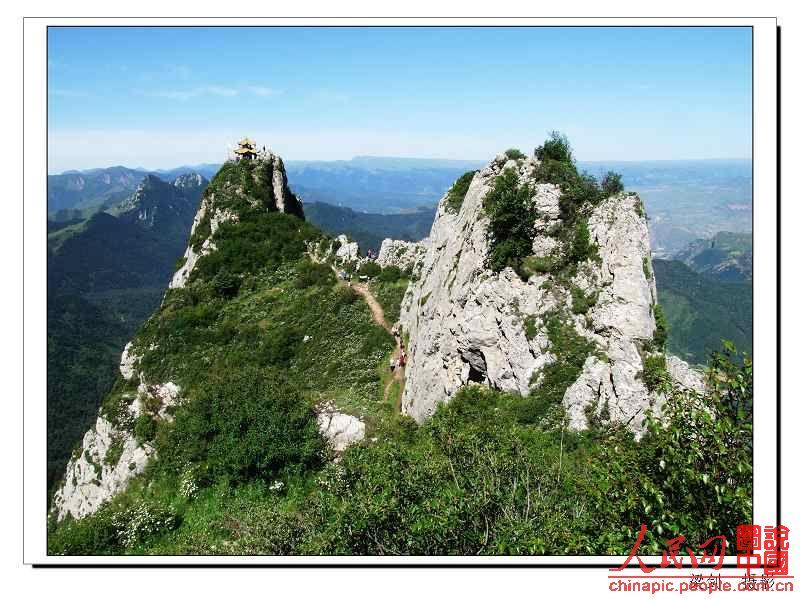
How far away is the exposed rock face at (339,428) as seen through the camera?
1157 inches

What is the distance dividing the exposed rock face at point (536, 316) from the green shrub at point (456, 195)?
6.37 m

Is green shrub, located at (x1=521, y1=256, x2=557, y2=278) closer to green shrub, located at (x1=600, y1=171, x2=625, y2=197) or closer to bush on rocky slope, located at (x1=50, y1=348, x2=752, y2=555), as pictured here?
green shrub, located at (x1=600, y1=171, x2=625, y2=197)

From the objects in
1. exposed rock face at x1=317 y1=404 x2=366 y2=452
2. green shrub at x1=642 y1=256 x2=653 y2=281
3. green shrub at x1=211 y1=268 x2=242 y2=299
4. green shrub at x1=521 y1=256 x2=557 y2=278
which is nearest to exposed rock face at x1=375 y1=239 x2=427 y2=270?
green shrub at x1=211 y1=268 x2=242 y2=299

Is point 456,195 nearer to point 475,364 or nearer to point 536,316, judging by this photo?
point 475,364

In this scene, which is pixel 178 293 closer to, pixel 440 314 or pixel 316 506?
pixel 440 314

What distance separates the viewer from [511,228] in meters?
26.4

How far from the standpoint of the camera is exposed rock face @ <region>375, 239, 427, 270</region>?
46.7 metres

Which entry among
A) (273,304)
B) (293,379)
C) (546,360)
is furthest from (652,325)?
(273,304)

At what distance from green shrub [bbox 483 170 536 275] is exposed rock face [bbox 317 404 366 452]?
41.2ft

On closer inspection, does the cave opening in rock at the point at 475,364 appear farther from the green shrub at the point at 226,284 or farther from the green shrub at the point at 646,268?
the green shrub at the point at 226,284

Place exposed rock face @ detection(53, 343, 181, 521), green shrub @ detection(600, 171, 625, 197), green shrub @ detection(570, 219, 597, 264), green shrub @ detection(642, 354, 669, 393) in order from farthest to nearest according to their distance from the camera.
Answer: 1. exposed rock face @ detection(53, 343, 181, 521)
2. green shrub @ detection(600, 171, 625, 197)
3. green shrub @ detection(570, 219, 597, 264)
4. green shrub @ detection(642, 354, 669, 393)

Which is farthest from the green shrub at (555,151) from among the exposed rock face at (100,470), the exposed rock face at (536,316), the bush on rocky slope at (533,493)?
the exposed rock face at (100,470)

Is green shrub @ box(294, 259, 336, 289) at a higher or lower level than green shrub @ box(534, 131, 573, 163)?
lower

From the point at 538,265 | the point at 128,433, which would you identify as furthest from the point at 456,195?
the point at 128,433
